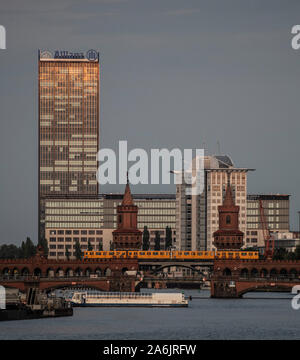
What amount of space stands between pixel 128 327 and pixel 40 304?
62.9 feet

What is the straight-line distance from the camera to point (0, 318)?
176m

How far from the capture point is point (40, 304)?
188m
